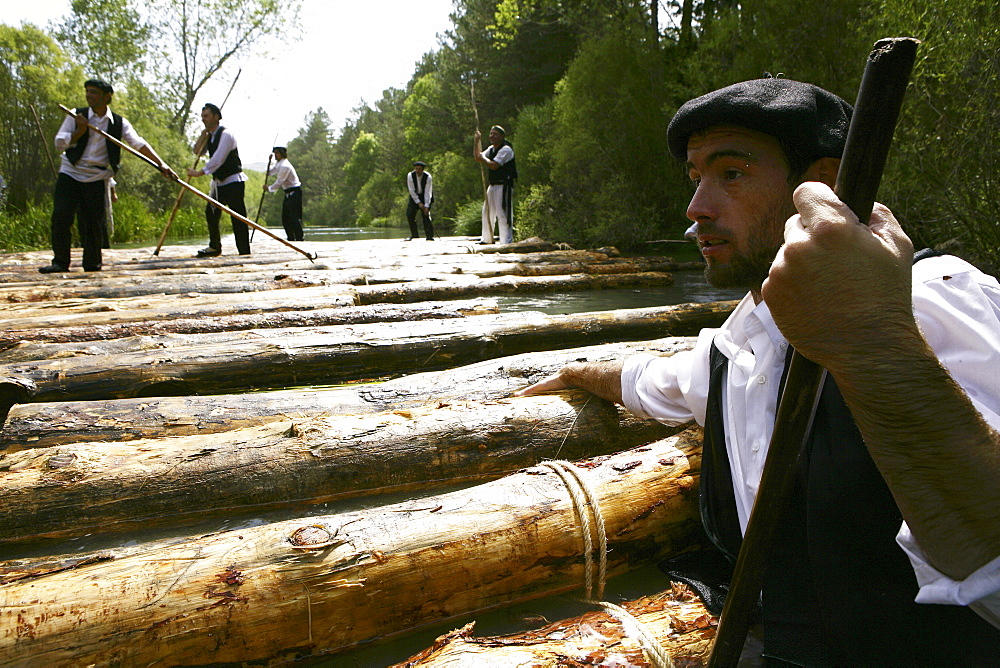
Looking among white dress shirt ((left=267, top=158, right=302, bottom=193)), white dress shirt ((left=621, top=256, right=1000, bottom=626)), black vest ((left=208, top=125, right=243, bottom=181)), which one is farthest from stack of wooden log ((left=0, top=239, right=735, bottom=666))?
white dress shirt ((left=267, top=158, right=302, bottom=193))

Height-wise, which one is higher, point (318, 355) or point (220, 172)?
point (220, 172)

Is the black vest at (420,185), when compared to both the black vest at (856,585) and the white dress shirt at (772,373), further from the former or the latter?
the black vest at (856,585)

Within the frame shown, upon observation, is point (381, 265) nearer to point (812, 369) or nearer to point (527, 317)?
point (527, 317)

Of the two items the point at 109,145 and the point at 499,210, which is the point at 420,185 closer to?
the point at 499,210

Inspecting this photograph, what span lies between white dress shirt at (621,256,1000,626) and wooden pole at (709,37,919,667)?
8.3 inches

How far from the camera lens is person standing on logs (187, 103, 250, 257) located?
9.45 meters

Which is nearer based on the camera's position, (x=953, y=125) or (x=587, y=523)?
(x=587, y=523)

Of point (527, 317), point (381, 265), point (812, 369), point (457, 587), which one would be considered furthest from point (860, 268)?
point (381, 265)

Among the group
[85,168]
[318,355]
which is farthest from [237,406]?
[85,168]

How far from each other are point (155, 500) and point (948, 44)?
26.4 ft

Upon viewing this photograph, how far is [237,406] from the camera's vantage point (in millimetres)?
2779

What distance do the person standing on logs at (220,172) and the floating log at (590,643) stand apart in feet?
30.9

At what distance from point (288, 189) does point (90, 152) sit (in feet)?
25.5

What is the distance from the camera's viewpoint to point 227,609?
1.41 metres
